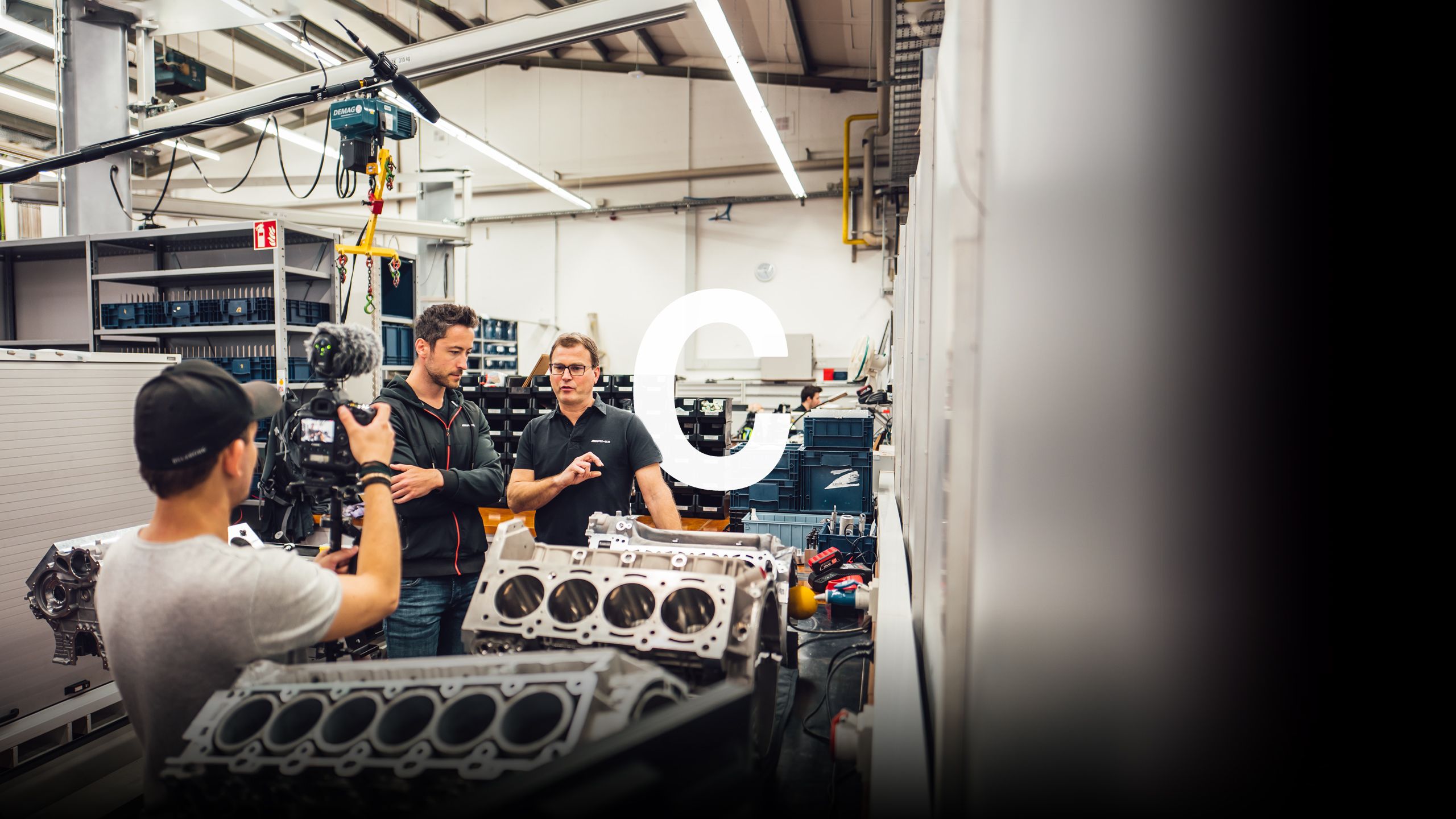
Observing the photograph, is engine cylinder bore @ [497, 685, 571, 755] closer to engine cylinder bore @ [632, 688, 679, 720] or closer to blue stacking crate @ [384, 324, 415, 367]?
engine cylinder bore @ [632, 688, 679, 720]

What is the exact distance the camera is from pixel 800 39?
8.66 meters

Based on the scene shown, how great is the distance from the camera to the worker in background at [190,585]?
39.3 inches

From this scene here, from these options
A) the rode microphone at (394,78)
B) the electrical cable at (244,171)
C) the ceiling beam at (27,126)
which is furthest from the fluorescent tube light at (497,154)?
the ceiling beam at (27,126)

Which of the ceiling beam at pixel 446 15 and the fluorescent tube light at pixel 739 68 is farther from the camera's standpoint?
the ceiling beam at pixel 446 15

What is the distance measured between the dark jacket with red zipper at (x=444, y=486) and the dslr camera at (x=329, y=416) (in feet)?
2.49

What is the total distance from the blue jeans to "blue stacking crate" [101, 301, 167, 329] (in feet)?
11.4

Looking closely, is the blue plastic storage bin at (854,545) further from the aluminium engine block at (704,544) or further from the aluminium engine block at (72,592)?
the aluminium engine block at (72,592)

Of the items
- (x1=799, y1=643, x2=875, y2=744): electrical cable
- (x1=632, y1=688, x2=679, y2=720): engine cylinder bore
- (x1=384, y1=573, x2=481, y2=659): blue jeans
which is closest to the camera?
(x1=632, y1=688, x2=679, y2=720): engine cylinder bore

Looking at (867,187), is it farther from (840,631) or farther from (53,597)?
(53,597)

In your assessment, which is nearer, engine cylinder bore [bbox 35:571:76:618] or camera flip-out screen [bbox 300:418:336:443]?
camera flip-out screen [bbox 300:418:336:443]

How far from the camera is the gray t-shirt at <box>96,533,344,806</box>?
3.29ft

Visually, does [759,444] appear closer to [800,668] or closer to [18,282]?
[800,668]

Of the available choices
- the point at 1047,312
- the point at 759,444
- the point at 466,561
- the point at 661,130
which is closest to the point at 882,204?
the point at 661,130

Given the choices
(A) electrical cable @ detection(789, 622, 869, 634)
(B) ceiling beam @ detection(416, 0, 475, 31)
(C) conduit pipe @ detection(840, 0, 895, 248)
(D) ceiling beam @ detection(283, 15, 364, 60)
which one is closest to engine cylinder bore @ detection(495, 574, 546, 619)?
(A) electrical cable @ detection(789, 622, 869, 634)
